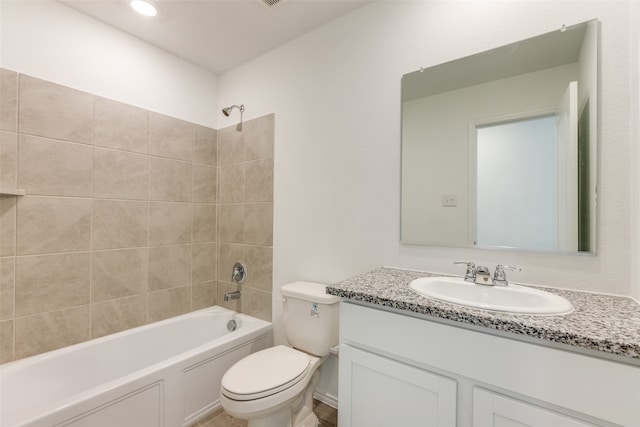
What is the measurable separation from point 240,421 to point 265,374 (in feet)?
2.04

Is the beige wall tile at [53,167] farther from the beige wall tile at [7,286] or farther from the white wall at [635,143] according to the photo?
the white wall at [635,143]

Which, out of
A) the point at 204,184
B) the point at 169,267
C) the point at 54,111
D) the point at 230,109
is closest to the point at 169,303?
the point at 169,267

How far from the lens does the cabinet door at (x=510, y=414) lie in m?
0.73

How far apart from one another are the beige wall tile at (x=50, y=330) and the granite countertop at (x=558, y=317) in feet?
5.46

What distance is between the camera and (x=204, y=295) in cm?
239

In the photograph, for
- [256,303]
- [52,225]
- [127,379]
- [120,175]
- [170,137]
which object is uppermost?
[170,137]

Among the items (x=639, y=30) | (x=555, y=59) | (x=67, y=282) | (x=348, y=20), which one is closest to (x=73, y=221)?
(x=67, y=282)

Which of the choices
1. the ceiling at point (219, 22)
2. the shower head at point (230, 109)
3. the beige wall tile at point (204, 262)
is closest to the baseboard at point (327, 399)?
the beige wall tile at point (204, 262)

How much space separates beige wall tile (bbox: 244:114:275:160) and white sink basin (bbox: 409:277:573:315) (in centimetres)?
146

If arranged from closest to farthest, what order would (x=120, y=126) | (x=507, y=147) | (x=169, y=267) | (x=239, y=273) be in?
(x=507, y=147), (x=120, y=126), (x=169, y=267), (x=239, y=273)

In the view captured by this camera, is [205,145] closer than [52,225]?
No

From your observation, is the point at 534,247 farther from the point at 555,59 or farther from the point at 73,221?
the point at 73,221

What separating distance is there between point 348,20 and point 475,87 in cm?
91

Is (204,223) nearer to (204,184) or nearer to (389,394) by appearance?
(204,184)
